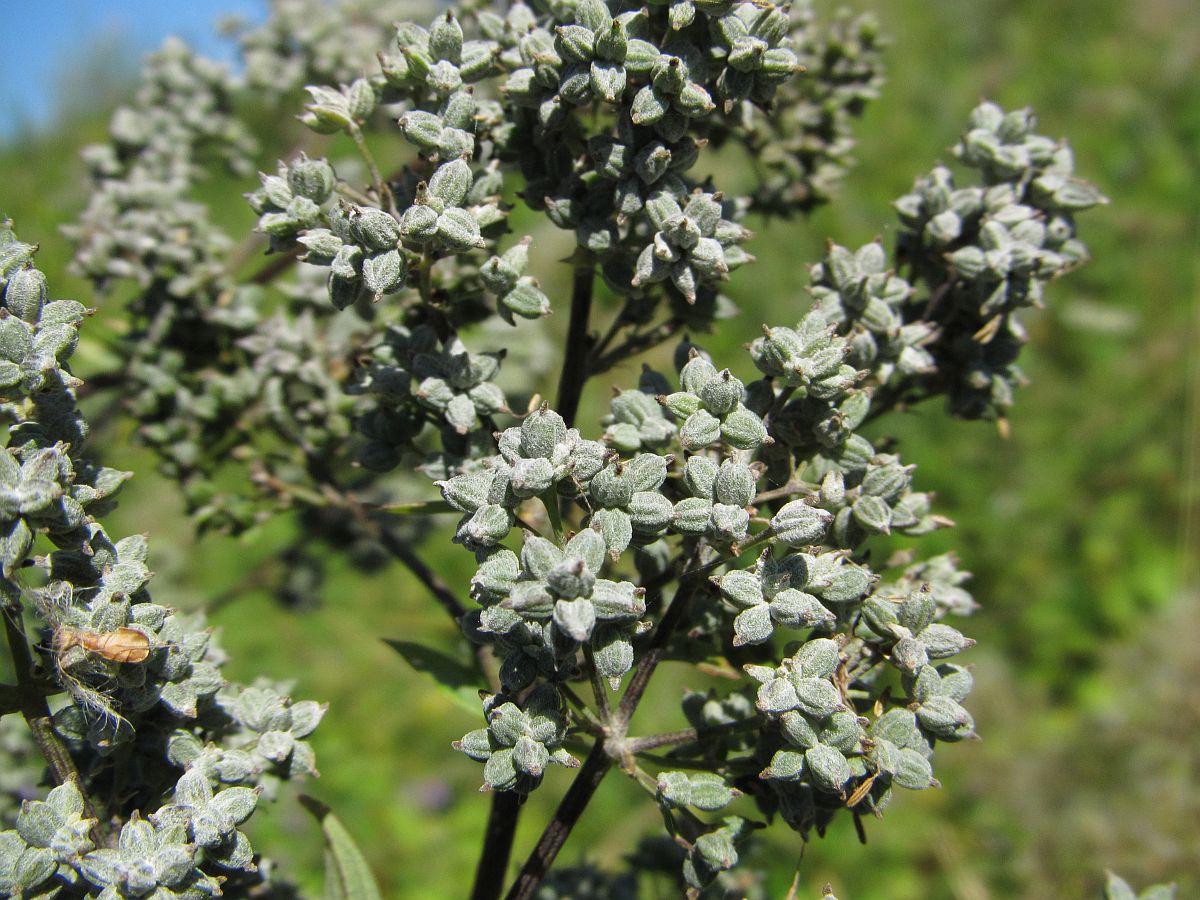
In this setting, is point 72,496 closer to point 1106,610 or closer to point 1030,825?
point 1030,825

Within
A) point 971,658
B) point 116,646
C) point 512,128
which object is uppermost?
point 971,658

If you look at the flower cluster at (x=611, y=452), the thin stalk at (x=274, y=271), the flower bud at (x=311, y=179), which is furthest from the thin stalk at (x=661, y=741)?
the thin stalk at (x=274, y=271)

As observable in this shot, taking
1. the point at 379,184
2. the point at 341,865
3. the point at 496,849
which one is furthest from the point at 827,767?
the point at 379,184

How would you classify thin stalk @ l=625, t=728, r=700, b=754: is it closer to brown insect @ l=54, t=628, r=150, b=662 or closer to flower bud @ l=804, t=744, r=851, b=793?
flower bud @ l=804, t=744, r=851, b=793

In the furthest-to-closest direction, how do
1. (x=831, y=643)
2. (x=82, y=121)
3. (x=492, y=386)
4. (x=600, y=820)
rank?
(x=82, y=121)
(x=600, y=820)
(x=492, y=386)
(x=831, y=643)

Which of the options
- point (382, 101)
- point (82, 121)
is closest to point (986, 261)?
point (382, 101)

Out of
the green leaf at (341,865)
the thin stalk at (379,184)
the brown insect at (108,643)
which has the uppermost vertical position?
the thin stalk at (379,184)

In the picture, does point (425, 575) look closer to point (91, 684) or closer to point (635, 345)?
point (635, 345)

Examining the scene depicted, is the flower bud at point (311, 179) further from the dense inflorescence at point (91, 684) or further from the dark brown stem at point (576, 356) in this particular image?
the dark brown stem at point (576, 356)
